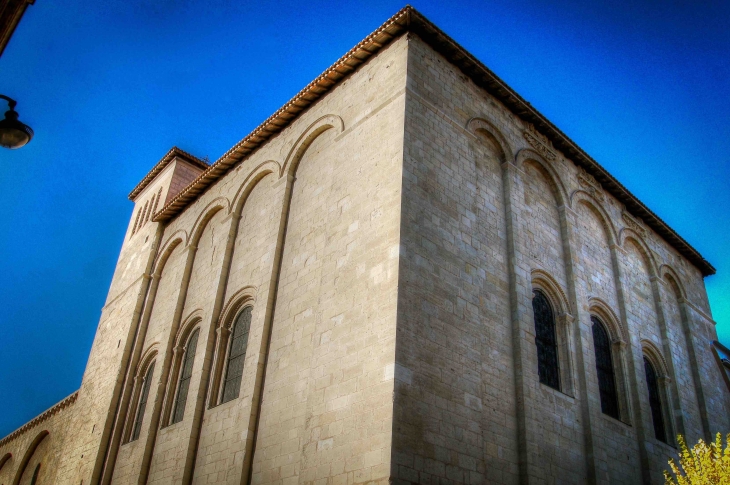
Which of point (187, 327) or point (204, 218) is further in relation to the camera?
point (204, 218)

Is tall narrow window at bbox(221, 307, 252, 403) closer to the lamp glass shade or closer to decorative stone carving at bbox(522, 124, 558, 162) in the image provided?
the lamp glass shade

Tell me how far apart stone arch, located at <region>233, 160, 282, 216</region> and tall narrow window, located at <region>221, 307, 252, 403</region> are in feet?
10.2

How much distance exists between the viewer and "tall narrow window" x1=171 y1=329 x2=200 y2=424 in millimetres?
13406

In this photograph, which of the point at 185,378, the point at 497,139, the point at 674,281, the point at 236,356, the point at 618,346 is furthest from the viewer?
the point at 674,281

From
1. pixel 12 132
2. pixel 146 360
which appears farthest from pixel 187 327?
pixel 12 132

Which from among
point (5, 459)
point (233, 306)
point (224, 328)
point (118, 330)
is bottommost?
point (5, 459)

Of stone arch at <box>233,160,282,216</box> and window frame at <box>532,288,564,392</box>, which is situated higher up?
stone arch at <box>233,160,282,216</box>

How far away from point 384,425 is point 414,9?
25.0 ft

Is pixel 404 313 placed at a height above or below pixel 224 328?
below

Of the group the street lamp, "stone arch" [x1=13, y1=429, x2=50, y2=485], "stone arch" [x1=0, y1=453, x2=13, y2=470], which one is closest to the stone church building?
"stone arch" [x1=13, y1=429, x2=50, y2=485]

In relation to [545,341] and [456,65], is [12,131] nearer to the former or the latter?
[456,65]

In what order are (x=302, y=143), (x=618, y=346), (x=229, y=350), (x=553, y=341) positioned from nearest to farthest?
1. (x=553, y=341)
2. (x=229, y=350)
3. (x=618, y=346)
4. (x=302, y=143)

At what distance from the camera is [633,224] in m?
16.3

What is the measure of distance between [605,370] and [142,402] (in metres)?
10.4
